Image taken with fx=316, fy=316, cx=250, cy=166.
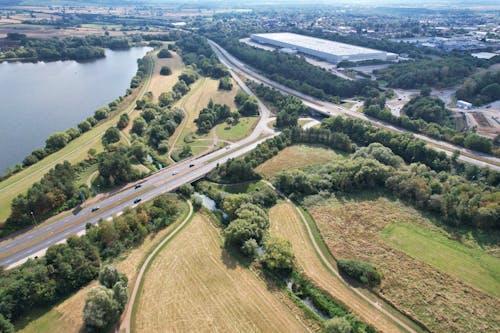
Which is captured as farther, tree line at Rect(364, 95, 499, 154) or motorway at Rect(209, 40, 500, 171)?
tree line at Rect(364, 95, 499, 154)

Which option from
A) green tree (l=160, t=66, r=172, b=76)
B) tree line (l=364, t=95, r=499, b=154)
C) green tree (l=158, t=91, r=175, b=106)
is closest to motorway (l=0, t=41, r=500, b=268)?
tree line (l=364, t=95, r=499, b=154)

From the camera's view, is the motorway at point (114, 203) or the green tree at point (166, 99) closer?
the motorway at point (114, 203)

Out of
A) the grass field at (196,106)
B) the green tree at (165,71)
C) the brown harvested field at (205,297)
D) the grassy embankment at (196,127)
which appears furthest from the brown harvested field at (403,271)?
the green tree at (165,71)

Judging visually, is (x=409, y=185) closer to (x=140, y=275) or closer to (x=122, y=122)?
(x=140, y=275)

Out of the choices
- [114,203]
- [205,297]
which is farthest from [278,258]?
[114,203]

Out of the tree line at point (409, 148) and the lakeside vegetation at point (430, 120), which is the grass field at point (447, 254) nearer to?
the tree line at point (409, 148)

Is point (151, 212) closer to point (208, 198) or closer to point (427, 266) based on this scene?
point (208, 198)

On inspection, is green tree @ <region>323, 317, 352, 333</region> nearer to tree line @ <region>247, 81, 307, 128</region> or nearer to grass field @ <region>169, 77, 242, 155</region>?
grass field @ <region>169, 77, 242, 155</region>
